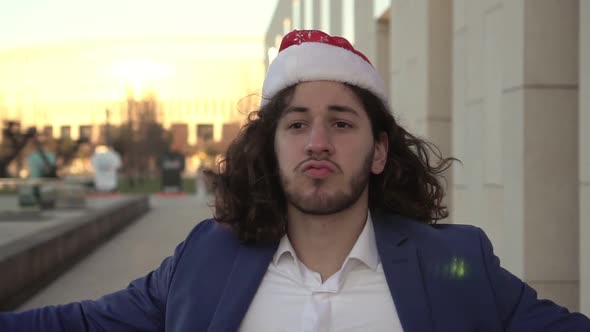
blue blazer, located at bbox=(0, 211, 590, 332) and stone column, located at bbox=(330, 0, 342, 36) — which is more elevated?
stone column, located at bbox=(330, 0, 342, 36)

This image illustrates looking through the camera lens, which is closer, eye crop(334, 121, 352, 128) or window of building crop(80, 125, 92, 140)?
eye crop(334, 121, 352, 128)

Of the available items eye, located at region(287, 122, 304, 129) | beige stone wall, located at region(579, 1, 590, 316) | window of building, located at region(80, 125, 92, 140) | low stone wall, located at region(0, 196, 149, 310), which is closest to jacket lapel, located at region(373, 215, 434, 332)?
eye, located at region(287, 122, 304, 129)

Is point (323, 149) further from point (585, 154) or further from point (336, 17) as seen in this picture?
point (336, 17)

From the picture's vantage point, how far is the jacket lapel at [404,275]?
2.19m

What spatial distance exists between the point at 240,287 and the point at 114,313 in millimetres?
362

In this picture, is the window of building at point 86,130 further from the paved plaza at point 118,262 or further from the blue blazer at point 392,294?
the blue blazer at point 392,294

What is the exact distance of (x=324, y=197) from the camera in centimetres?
234

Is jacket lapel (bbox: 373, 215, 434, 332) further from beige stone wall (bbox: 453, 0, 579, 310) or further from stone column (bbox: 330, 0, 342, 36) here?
stone column (bbox: 330, 0, 342, 36)

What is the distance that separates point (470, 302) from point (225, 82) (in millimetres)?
104467

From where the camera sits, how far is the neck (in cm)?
240

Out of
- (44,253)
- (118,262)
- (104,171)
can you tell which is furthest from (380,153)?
(104,171)

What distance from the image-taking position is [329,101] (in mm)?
2432

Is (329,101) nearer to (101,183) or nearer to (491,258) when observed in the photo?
(491,258)

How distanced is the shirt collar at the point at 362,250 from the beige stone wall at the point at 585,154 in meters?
3.24
